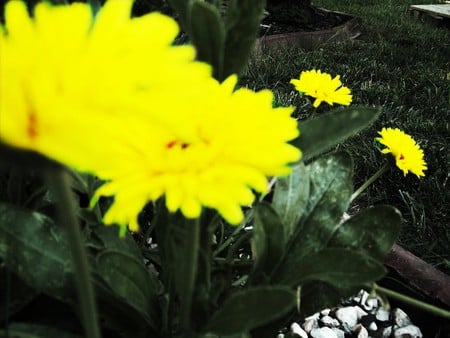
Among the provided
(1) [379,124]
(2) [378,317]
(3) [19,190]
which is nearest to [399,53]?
(1) [379,124]

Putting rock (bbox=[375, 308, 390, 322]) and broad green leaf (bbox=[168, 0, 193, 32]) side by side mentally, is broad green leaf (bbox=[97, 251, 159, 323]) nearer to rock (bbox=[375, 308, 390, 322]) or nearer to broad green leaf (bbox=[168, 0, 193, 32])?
broad green leaf (bbox=[168, 0, 193, 32])

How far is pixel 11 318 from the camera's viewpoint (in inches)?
29.7

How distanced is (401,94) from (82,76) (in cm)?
292

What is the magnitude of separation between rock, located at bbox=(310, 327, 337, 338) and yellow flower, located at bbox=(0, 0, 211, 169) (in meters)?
1.10

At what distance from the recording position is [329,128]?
29.4 inches

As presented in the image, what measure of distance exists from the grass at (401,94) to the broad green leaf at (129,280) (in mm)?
1062

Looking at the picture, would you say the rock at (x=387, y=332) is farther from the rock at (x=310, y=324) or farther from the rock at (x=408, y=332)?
the rock at (x=310, y=324)

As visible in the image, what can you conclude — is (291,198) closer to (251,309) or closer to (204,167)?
(251,309)

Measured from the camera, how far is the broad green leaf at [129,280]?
657 mm

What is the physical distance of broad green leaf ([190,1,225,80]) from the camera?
620 millimetres

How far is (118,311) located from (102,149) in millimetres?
480

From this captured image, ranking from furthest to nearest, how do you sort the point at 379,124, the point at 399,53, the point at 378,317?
the point at 399,53, the point at 379,124, the point at 378,317

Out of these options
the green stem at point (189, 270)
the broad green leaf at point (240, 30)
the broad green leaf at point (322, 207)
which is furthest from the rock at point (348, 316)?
the broad green leaf at point (240, 30)

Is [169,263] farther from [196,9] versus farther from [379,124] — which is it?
[379,124]
